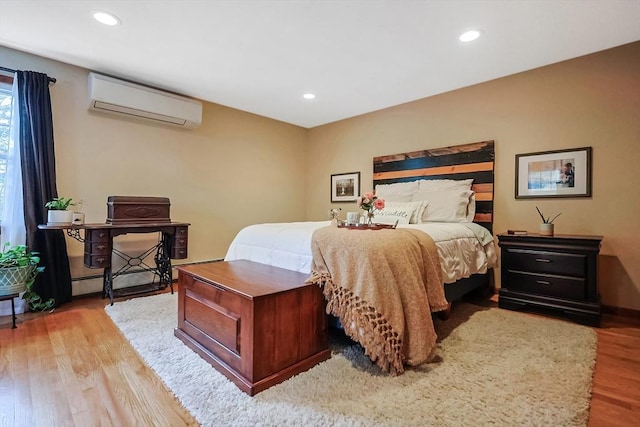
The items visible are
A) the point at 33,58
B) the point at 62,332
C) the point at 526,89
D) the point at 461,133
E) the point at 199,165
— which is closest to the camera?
the point at 62,332

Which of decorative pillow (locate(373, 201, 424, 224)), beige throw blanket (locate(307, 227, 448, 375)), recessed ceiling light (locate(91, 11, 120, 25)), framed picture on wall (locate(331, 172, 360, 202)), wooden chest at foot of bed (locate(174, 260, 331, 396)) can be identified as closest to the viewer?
wooden chest at foot of bed (locate(174, 260, 331, 396))

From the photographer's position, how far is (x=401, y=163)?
417 cm

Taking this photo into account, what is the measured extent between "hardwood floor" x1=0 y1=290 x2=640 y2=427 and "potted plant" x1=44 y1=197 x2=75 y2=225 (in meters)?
0.85

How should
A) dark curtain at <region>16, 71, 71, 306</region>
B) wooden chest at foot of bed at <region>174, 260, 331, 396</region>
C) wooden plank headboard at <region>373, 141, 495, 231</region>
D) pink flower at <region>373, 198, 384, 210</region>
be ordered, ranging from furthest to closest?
wooden plank headboard at <region>373, 141, 495, 231</region> < dark curtain at <region>16, 71, 71, 306</region> < pink flower at <region>373, 198, 384, 210</region> < wooden chest at foot of bed at <region>174, 260, 331, 396</region>

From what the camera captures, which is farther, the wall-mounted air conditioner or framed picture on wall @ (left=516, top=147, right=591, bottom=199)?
the wall-mounted air conditioner

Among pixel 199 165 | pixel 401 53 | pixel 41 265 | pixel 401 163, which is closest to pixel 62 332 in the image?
pixel 41 265

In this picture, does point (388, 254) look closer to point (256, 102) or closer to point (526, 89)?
point (526, 89)

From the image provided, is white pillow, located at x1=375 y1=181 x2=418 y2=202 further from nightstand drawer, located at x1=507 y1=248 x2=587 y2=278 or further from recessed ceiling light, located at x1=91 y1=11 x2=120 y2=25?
recessed ceiling light, located at x1=91 y1=11 x2=120 y2=25

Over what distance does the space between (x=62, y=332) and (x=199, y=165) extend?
2.41 meters

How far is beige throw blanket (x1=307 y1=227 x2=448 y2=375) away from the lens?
169 cm

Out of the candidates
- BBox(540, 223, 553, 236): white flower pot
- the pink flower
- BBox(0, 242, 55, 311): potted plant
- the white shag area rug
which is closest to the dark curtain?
BBox(0, 242, 55, 311): potted plant

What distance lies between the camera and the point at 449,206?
3412mm

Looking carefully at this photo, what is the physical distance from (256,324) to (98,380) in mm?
958

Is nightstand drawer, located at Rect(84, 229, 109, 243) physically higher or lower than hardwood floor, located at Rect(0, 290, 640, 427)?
higher
